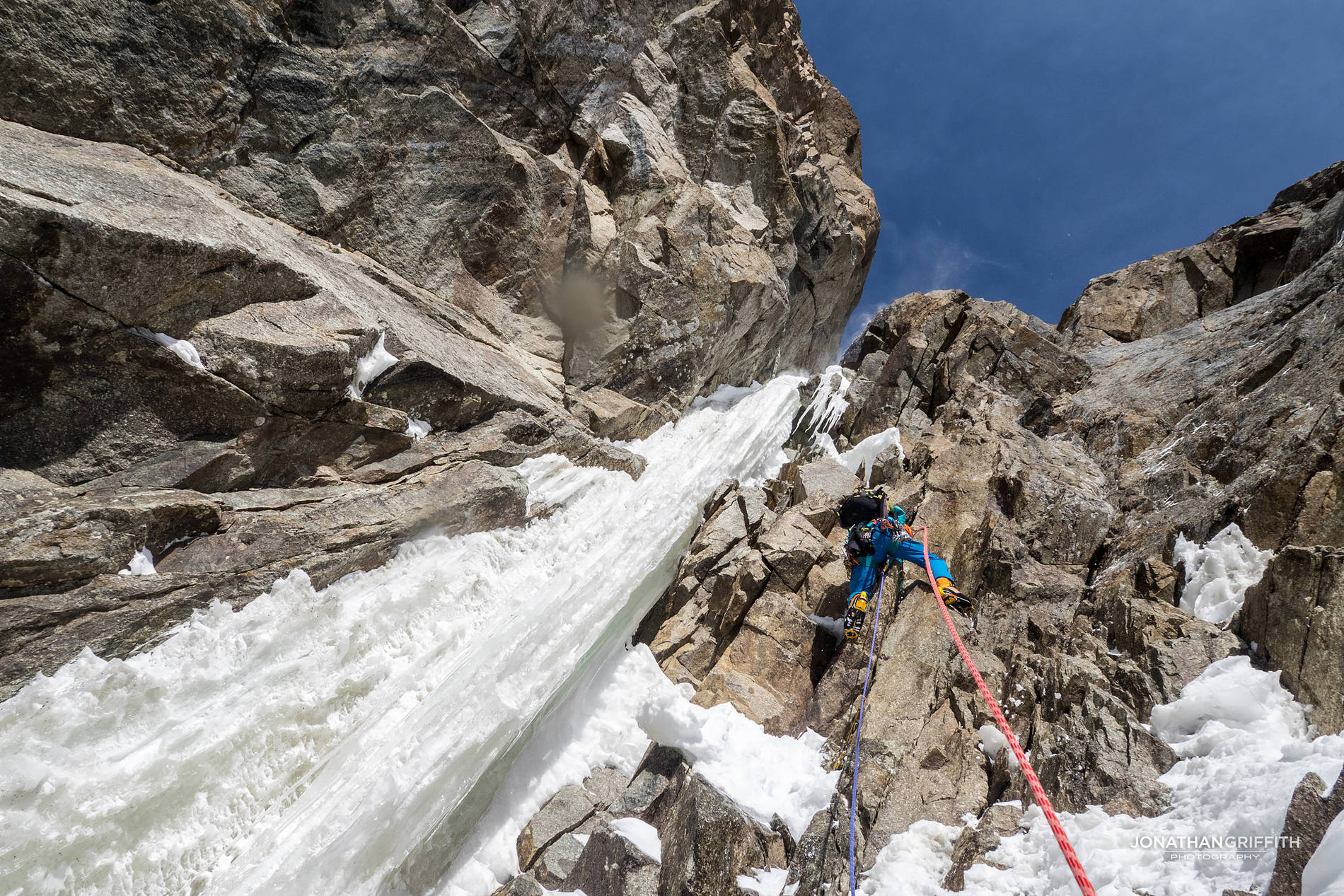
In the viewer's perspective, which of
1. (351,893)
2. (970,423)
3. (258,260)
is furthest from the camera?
(970,423)

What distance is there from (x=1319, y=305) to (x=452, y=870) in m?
13.6

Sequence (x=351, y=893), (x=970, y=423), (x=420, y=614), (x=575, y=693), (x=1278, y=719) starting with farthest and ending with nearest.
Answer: (x=970, y=423) < (x=575, y=693) < (x=420, y=614) < (x=351, y=893) < (x=1278, y=719)

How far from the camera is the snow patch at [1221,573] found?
21.0ft

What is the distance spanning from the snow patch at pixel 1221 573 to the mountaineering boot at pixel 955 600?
2.07m

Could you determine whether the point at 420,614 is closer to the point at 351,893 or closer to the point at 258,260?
the point at 351,893

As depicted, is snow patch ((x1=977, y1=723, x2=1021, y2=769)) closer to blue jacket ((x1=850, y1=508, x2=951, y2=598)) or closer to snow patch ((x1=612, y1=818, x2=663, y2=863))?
blue jacket ((x1=850, y1=508, x2=951, y2=598))

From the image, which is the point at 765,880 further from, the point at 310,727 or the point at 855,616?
the point at 310,727

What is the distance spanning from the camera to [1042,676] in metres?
6.60

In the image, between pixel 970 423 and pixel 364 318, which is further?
pixel 970 423

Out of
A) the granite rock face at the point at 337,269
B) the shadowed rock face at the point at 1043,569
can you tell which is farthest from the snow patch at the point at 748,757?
the granite rock face at the point at 337,269

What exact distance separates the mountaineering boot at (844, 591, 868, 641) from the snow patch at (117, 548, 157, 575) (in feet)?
24.0

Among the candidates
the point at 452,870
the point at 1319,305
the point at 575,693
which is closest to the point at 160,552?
the point at 452,870

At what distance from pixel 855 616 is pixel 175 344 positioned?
26.5ft

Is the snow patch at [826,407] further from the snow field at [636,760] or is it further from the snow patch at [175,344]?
the snow patch at [175,344]
